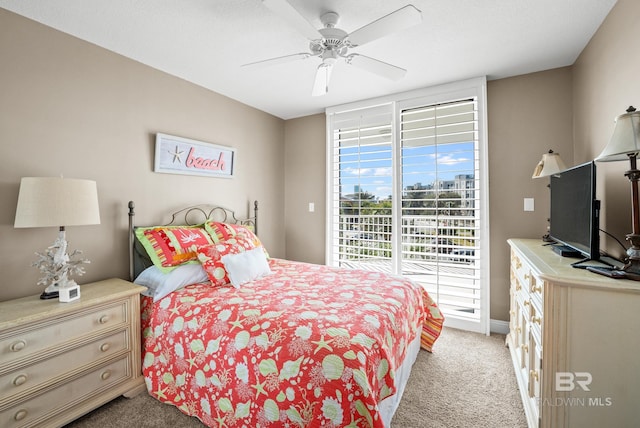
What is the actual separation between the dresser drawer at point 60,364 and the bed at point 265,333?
0.21 metres

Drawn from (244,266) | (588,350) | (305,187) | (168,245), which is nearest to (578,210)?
(588,350)

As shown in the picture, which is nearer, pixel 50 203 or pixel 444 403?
pixel 50 203

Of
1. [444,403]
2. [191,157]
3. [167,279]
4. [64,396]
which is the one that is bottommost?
[444,403]

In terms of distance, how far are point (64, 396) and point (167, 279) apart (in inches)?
33.3

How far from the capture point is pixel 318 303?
1.83m

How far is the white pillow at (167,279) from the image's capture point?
214 centimetres

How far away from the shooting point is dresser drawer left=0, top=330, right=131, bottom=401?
59.2 inches

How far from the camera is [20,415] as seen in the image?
1527mm

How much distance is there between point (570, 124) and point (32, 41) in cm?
445

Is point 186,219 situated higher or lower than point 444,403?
higher

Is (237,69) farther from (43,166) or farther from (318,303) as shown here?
(318,303)

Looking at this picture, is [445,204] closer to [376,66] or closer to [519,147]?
[519,147]

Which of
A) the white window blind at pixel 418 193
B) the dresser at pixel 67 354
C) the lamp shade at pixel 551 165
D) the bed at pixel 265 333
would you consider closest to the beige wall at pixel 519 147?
the white window blind at pixel 418 193

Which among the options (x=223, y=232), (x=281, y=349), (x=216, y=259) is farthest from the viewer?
(x=223, y=232)
